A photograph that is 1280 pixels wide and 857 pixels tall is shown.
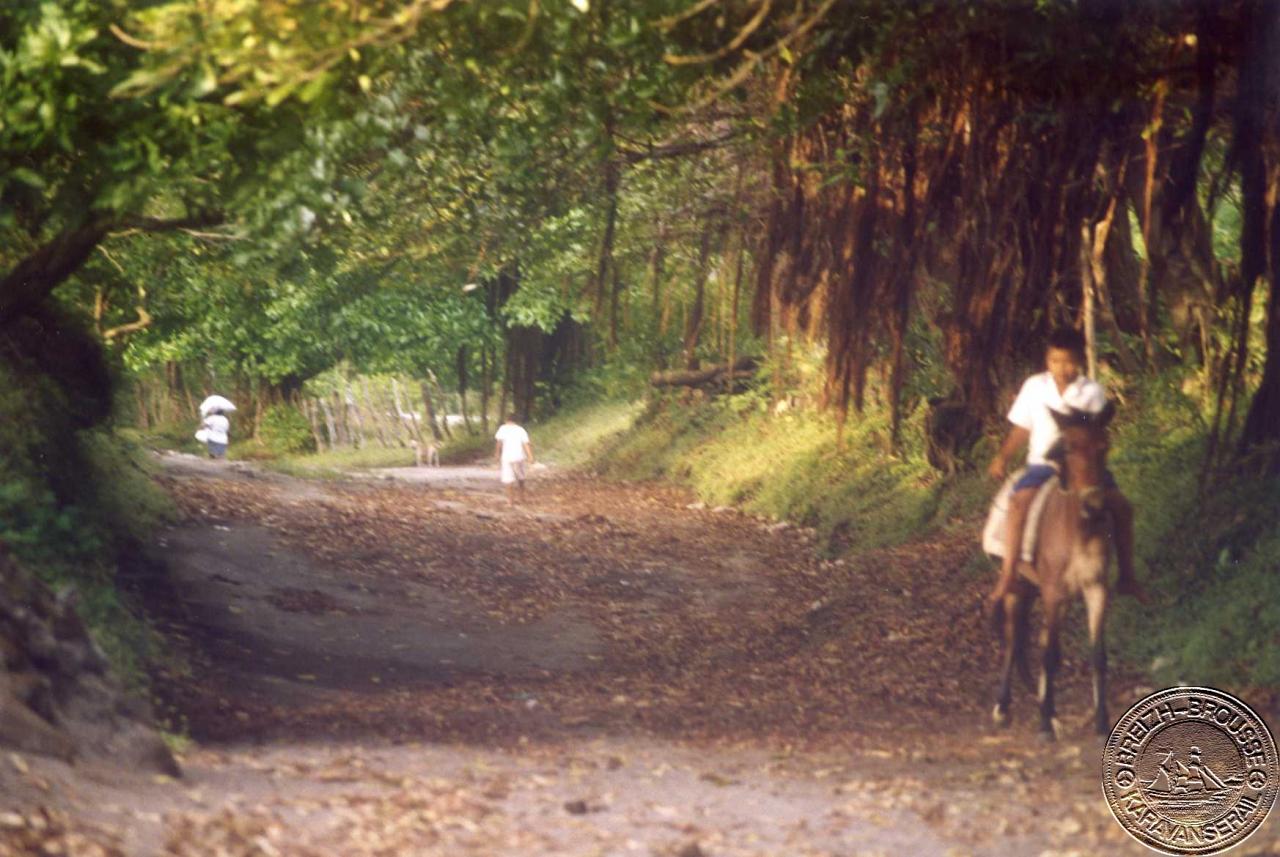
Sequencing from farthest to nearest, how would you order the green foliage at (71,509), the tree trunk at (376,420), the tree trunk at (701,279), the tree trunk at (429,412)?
the tree trunk at (376,420) → the tree trunk at (429,412) → the tree trunk at (701,279) → the green foliage at (71,509)

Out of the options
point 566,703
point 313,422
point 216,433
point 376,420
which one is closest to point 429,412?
point 376,420

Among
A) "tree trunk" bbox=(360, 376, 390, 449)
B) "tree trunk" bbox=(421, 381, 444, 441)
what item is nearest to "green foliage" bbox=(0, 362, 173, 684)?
"tree trunk" bbox=(421, 381, 444, 441)

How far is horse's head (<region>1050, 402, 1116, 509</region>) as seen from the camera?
398 inches

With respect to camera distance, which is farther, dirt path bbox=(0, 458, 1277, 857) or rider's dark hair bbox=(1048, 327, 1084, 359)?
rider's dark hair bbox=(1048, 327, 1084, 359)

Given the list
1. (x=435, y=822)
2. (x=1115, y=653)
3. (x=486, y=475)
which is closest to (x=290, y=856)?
(x=435, y=822)

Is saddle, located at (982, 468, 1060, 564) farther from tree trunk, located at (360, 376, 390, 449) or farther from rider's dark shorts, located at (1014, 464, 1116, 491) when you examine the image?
tree trunk, located at (360, 376, 390, 449)

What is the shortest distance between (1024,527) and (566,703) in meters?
3.71

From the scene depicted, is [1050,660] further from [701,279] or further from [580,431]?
[580,431]

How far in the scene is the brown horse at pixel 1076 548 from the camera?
10.1 m

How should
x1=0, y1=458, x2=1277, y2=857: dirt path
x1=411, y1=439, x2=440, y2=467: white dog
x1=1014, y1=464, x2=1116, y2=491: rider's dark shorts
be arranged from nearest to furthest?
x1=0, y1=458, x2=1277, y2=857: dirt path < x1=1014, y1=464, x2=1116, y2=491: rider's dark shorts < x1=411, y1=439, x2=440, y2=467: white dog

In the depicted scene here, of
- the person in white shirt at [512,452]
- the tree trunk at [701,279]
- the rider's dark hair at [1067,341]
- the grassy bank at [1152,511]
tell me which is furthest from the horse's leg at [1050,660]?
the person in white shirt at [512,452]

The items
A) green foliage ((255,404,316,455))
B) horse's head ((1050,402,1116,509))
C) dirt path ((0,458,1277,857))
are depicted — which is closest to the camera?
dirt path ((0,458,1277,857))

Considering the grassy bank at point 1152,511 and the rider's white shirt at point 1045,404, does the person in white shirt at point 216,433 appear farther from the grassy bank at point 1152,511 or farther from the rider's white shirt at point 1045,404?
the rider's white shirt at point 1045,404

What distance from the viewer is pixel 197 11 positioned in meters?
8.52
